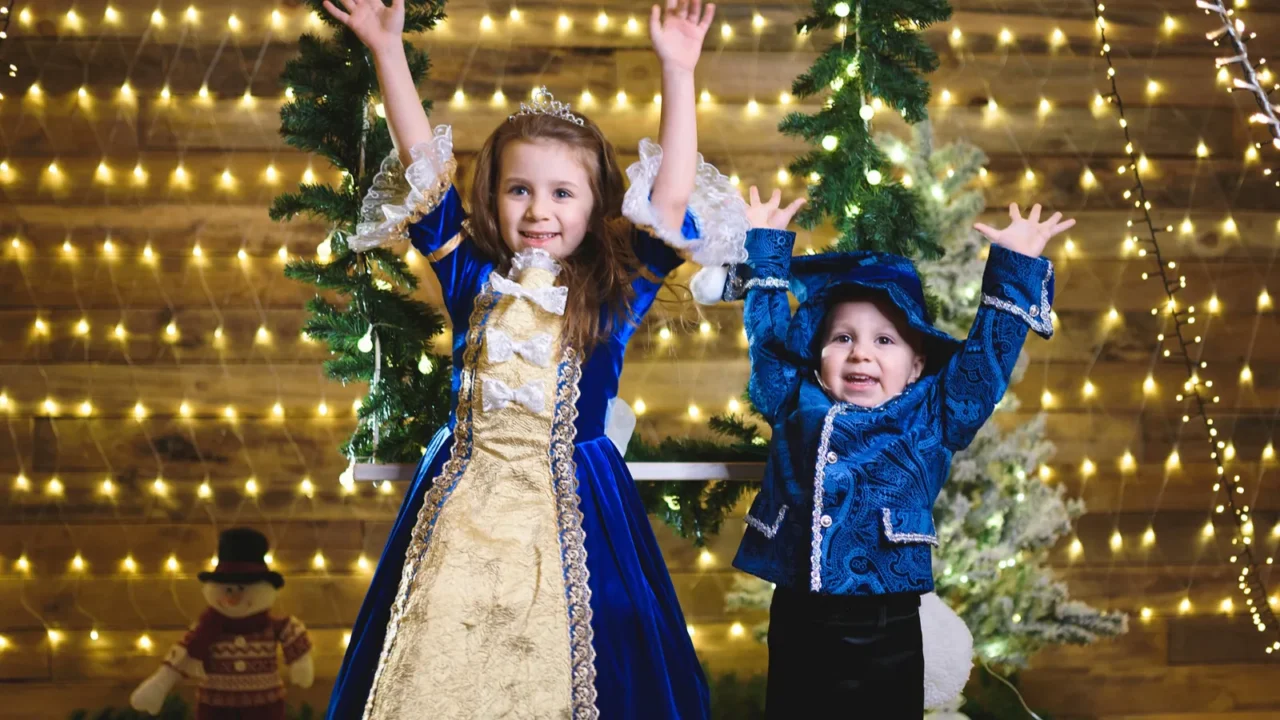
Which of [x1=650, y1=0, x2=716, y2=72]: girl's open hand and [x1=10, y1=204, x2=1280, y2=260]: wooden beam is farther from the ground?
[x1=10, y1=204, x2=1280, y2=260]: wooden beam

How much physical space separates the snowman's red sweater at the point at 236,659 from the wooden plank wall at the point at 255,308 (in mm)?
411

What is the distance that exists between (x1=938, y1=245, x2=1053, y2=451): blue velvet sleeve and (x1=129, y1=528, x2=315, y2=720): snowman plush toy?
163 cm

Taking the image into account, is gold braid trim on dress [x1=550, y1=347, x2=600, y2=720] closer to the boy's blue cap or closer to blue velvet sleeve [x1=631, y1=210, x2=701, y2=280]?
blue velvet sleeve [x1=631, y1=210, x2=701, y2=280]

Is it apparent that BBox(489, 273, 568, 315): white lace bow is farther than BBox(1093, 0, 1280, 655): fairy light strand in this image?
No

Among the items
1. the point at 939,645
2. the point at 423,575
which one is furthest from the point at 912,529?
the point at 423,575

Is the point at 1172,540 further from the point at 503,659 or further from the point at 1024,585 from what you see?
the point at 503,659

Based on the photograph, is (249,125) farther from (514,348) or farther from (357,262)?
(514,348)

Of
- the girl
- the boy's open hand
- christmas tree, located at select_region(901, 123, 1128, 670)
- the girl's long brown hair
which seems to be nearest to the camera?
the girl

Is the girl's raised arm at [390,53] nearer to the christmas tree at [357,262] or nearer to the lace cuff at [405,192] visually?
the lace cuff at [405,192]

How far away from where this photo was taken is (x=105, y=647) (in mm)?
3057

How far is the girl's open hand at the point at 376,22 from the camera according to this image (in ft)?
5.76

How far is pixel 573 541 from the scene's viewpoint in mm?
1671

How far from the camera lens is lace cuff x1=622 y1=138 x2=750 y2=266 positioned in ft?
5.66

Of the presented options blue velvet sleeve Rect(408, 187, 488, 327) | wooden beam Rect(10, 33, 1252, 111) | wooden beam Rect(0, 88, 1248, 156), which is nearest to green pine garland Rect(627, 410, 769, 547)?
blue velvet sleeve Rect(408, 187, 488, 327)
